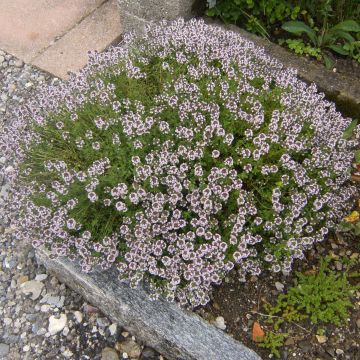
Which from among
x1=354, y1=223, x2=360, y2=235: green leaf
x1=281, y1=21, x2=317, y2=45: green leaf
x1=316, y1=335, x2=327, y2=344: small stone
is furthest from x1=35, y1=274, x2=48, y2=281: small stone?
x1=281, y1=21, x2=317, y2=45: green leaf

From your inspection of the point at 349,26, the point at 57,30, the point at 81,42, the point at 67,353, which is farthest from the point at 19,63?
the point at 349,26

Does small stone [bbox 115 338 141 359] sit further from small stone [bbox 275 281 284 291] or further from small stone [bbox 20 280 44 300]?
small stone [bbox 275 281 284 291]

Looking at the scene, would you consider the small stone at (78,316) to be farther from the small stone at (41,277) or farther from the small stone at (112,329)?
the small stone at (41,277)

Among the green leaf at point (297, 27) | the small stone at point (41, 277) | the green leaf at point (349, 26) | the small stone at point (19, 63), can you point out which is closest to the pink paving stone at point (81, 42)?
the small stone at point (19, 63)

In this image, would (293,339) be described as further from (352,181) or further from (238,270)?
(352,181)

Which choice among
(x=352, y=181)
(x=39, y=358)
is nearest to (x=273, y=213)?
(x=352, y=181)

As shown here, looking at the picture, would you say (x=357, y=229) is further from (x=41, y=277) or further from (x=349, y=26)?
(x=41, y=277)
